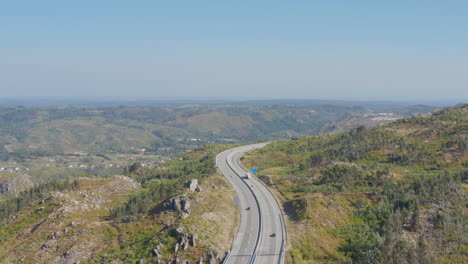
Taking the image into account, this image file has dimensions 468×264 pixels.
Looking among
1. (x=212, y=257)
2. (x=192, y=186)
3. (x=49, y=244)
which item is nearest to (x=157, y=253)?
(x=212, y=257)

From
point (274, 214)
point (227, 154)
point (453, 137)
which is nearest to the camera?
point (274, 214)

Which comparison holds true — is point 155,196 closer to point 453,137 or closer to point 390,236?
point 390,236

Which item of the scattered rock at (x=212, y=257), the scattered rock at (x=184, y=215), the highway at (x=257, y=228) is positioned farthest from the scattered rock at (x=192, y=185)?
the scattered rock at (x=212, y=257)

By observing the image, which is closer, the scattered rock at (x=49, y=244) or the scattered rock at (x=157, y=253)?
the scattered rock at (x=157, y=253)

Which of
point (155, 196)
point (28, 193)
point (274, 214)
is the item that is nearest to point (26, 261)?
point (155, 196)

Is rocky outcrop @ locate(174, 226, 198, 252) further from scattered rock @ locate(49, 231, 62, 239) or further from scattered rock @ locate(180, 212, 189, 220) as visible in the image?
scattered rock @ locate(49, 231, 62, 239)

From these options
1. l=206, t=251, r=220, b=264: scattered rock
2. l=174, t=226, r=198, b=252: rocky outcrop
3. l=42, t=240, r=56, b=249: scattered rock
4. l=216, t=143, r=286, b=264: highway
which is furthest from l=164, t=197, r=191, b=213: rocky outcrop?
l=42, t=240, r=56, b=249: scattered rock

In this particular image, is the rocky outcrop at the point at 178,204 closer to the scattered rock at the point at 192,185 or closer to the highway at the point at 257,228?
the scattered rock at the point at 192,185
